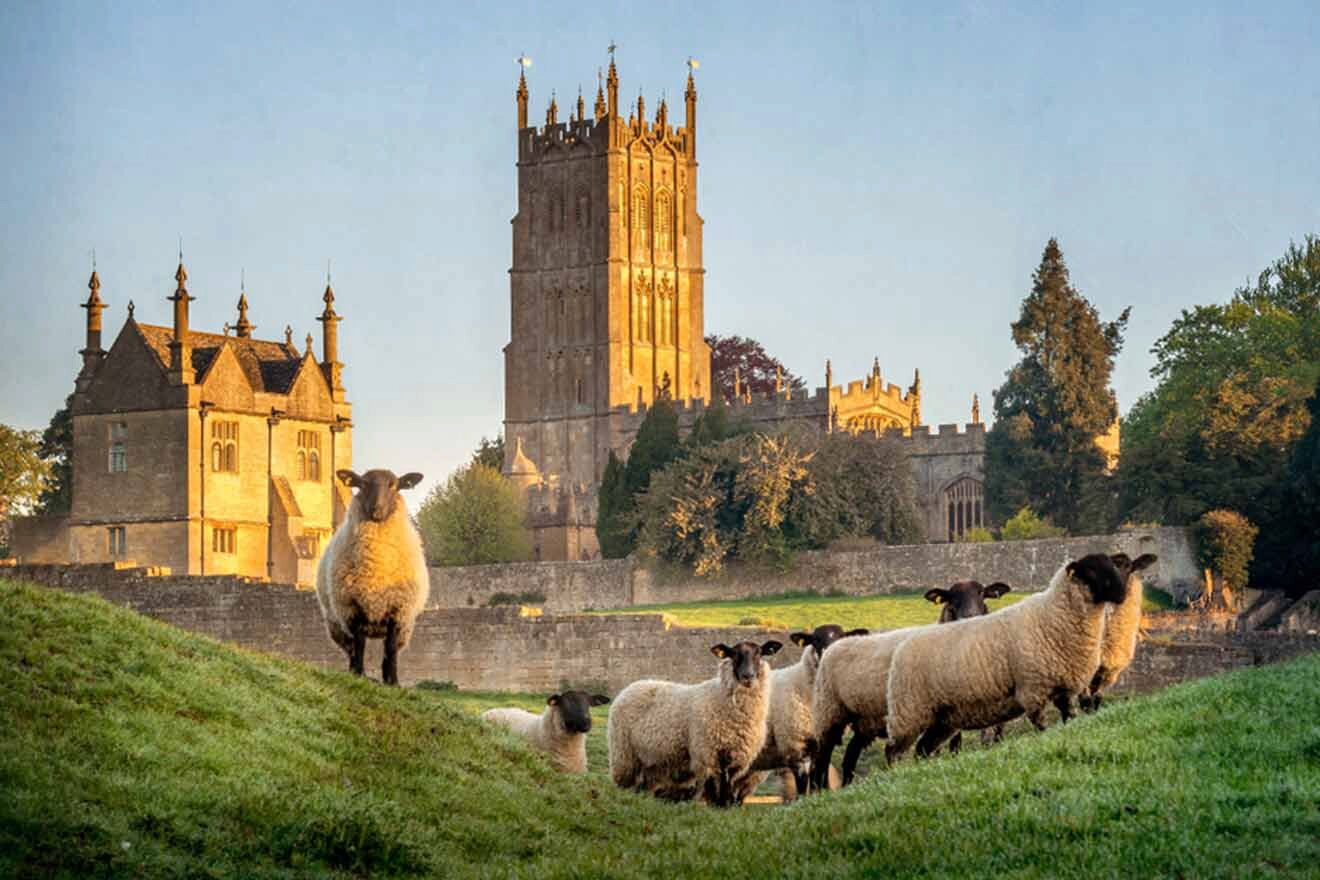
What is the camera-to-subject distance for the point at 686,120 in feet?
440

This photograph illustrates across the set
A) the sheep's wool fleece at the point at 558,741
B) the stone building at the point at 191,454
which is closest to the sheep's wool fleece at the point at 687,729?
the sheep's wool fleece at the point at 558,741

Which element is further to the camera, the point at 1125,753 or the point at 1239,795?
the point at 1125,753

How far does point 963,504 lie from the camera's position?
3900 inches

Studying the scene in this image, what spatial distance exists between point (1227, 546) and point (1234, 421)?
6139mm

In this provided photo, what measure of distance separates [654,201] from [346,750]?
112174 mm

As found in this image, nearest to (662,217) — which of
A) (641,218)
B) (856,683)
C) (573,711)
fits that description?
(641,218)

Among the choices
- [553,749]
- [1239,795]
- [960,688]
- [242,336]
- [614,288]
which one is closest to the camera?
[1239,795]

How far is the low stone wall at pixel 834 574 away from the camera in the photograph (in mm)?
60281

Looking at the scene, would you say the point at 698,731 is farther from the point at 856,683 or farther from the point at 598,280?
the point at 598,280

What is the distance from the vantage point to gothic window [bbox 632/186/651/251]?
425 feet

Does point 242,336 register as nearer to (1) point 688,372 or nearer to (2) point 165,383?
(2) point 165,383

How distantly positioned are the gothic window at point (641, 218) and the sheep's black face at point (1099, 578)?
110 metres

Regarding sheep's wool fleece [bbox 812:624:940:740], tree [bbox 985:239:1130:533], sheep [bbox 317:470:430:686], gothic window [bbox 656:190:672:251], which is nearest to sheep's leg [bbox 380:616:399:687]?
sheep [bbox 317:470:430:686]

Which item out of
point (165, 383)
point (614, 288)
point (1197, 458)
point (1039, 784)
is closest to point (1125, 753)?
point (1039, 784)
